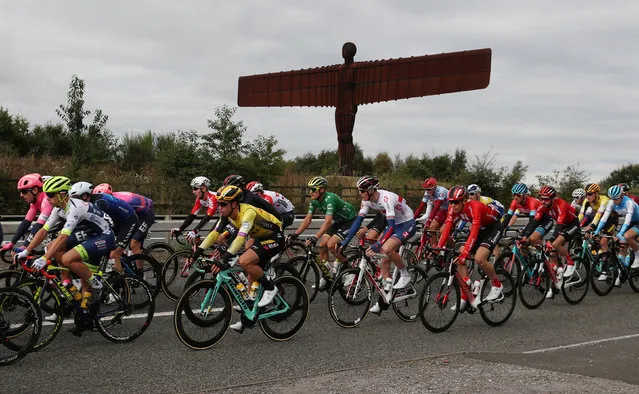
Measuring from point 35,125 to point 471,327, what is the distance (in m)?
43.6

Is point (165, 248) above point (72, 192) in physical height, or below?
below

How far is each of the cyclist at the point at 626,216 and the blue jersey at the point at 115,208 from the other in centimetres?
878

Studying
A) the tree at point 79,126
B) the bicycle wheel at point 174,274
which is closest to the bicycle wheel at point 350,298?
the bicycle wheel at point 174,274

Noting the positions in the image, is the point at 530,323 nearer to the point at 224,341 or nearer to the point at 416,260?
the point at 416,260

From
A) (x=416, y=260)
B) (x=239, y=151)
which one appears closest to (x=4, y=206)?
(x=239, y=151)

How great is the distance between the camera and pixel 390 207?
9930 millimetres

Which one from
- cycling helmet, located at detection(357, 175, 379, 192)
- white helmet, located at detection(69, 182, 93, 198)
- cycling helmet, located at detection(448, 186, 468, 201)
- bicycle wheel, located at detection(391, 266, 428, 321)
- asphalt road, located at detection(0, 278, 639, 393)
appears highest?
cycling helmet, located at detection(357, 175, 379, 192)

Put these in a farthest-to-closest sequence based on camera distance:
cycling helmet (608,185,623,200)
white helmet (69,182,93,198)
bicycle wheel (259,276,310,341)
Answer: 1. cycling helmet (608,185,623,200)
2. bicycle wheel (259,276,310,341)
3. white helmet (69,182,93,198)

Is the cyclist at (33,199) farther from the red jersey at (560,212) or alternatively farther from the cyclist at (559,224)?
the red jersey at (560,212)

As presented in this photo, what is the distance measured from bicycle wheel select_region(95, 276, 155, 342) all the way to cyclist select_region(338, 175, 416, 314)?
9.36 ft

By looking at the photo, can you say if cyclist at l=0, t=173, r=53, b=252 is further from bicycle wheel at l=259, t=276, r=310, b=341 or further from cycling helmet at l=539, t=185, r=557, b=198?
cycling helmet at l=539, t=185, r=557, b=198

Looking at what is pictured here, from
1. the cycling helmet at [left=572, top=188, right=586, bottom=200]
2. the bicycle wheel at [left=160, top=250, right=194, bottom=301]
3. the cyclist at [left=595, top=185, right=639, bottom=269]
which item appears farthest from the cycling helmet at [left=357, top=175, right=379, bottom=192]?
the cycling helmet at [left=572, top=188, right=586, bottom=200]

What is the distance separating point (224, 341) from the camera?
806 cm

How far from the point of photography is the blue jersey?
9.42 metres
